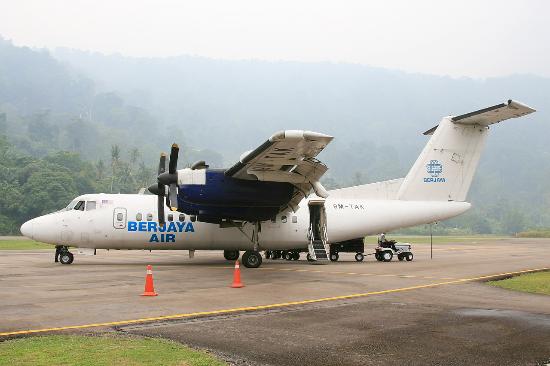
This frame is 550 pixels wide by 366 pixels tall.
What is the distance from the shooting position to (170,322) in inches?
391

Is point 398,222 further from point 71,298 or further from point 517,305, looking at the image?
point 71,298


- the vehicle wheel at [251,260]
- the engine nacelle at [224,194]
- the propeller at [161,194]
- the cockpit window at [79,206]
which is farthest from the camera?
the cockpit window at [79,206]

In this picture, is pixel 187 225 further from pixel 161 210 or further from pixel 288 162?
pixel 288 162

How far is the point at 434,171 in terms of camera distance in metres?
26.1

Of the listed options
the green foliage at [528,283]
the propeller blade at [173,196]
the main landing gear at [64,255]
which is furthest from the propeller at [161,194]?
the green foliage at [528,283]

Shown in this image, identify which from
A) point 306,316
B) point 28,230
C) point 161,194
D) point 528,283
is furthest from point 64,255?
point 528,283

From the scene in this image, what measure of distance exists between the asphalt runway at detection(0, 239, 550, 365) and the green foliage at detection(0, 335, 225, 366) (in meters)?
0.46

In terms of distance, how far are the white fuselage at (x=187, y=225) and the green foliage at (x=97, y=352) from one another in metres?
15.1

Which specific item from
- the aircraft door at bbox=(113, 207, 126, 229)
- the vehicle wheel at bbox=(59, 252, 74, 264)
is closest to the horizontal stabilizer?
the aircraft door at bbox=(113, 207, 126, 229)

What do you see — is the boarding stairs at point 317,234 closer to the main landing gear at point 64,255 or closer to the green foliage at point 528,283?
the green foliage at point 528,283

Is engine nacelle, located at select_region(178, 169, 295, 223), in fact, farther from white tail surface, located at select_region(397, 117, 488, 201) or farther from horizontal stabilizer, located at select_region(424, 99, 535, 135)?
horizontal stabilizer, located at select_region(424, 99, 535, 135)

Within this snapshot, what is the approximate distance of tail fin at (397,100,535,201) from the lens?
84.3 ft

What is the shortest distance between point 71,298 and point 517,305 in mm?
10657

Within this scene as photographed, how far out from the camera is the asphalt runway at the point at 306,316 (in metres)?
7.84
